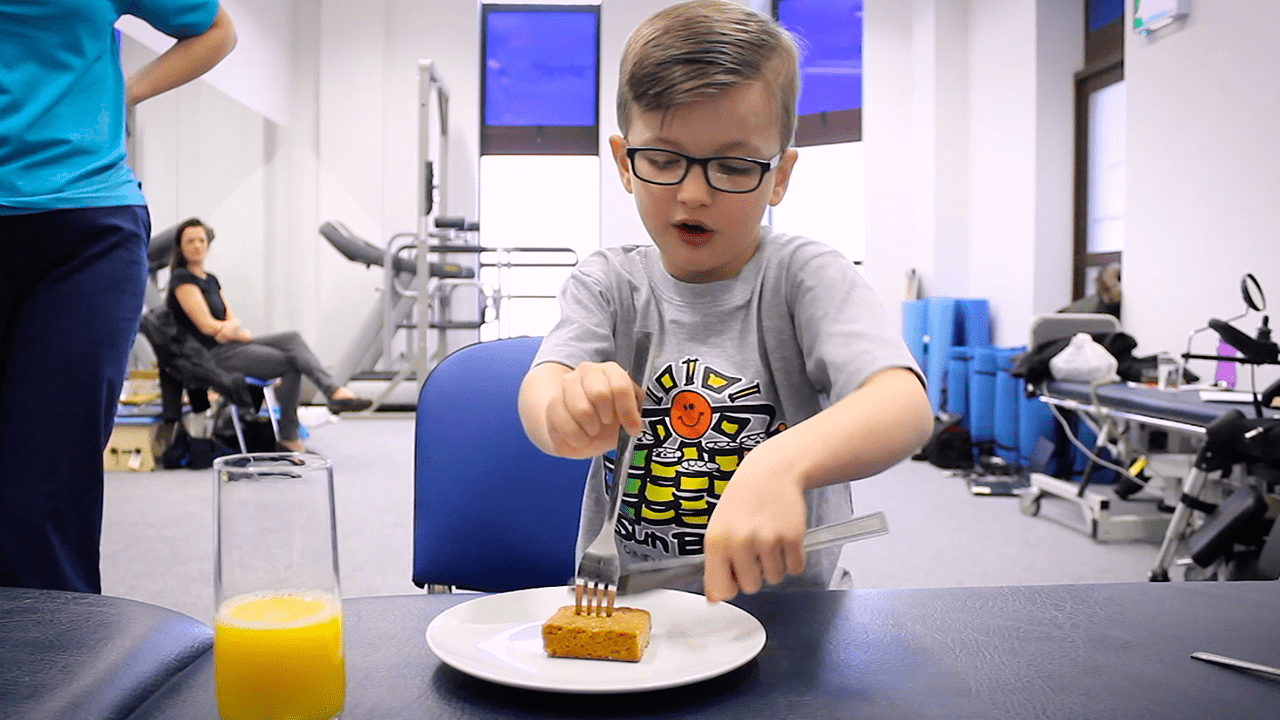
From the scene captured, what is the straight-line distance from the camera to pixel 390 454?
4.85m

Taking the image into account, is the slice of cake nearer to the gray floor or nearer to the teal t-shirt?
the teal t-shirt

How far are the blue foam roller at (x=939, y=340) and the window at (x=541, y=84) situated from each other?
10.7 feet

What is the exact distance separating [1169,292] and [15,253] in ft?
13.9

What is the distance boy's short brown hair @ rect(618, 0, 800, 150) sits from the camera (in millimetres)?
845

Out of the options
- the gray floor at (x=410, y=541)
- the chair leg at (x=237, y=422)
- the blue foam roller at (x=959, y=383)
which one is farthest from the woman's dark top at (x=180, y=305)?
the blue foam roller at (x=959, y=383)

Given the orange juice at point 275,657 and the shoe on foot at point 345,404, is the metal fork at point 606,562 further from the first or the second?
the shoe on foot at point 345,404

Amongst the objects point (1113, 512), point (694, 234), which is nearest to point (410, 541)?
point (694, 234)

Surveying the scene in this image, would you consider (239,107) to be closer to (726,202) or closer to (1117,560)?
(1117,560)

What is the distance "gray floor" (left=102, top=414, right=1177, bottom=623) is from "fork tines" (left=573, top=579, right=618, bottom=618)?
1724 millimetres

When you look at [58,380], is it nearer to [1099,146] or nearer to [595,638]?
[595,638]

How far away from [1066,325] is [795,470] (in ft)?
12.3

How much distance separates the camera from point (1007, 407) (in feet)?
15.0

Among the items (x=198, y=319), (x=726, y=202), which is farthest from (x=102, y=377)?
(x=198, y=319)

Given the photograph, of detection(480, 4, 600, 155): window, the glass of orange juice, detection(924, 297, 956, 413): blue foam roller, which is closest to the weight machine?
detection(480, 4, 600, 155): window
